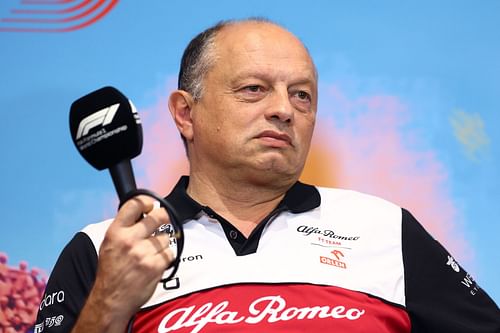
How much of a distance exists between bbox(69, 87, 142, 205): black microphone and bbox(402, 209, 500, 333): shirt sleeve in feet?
2.23

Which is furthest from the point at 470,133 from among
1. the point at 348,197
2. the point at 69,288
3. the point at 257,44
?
the point at 69,288

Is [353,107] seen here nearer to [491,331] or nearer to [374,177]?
[374,177]

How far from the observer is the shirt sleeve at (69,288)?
5.43 ft

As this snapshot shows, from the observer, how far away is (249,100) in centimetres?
177

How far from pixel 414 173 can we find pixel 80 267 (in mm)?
826

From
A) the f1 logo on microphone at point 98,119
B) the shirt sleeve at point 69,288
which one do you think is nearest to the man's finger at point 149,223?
the f1 logo on microphone at point 98,119

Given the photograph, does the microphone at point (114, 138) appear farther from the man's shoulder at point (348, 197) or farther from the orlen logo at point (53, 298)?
the man's shoulder at point (348, 197)

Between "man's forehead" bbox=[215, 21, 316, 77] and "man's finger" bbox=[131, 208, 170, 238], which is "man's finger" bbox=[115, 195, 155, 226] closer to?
"man's finger" bbox=[131, 208, 170, 238]

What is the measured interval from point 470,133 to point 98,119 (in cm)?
111

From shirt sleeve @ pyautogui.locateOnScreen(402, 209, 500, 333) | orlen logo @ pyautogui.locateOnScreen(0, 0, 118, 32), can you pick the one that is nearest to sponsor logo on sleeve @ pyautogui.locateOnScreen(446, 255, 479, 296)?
shirt sleeve @ pyautogui.locateOnScreen(402, 209, 500, 333)

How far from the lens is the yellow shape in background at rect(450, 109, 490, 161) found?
208cm

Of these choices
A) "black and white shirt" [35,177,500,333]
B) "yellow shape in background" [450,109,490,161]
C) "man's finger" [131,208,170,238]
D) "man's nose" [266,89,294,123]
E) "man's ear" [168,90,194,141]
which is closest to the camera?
"man's finger" [131,208,170,238]

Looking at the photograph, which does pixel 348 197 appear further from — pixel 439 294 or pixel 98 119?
pixel 98 119

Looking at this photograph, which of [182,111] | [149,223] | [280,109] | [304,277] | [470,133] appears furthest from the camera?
[470,133]
